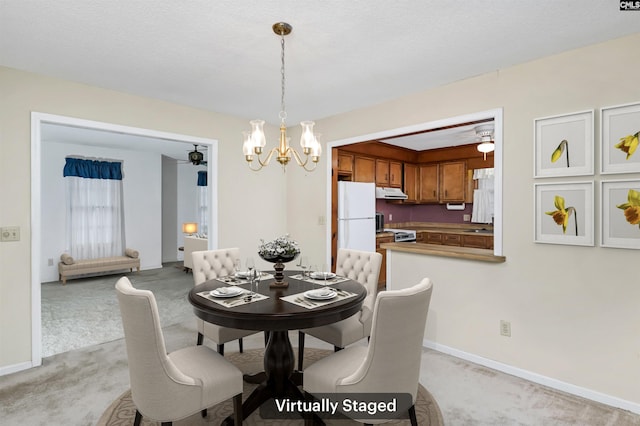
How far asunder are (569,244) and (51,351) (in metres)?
4.52

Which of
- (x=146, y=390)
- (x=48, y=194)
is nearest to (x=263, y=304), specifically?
(x=146, y=390)

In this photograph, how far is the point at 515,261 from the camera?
2.74 metres

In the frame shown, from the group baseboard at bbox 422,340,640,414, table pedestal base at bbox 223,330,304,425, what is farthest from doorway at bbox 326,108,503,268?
table pedestal base at bbox 223,330,304,425

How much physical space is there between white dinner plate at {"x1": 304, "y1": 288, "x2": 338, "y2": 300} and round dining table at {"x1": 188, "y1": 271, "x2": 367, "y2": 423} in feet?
0.13

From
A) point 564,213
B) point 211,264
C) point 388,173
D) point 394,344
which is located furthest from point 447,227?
point 394,344

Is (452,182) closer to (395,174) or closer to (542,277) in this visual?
(395,174)

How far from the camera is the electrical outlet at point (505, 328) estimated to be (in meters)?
2.76

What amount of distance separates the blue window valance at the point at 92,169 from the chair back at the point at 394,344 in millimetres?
6956

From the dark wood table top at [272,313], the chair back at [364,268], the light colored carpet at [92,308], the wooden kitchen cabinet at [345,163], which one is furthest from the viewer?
the wooden kitchen cabinet at [345,163]

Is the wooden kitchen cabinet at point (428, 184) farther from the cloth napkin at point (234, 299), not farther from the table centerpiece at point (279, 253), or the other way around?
the cloth napkin at point (234, 299)

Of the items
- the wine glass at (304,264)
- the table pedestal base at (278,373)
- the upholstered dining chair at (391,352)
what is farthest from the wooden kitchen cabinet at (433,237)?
the upholstered dining chair at (391,352)

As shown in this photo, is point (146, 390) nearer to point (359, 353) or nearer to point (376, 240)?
point (359, 353)

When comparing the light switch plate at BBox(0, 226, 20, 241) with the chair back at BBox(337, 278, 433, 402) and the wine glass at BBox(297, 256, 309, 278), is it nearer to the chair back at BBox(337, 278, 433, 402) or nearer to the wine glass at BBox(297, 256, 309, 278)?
the wine glass at BBox(297, 256, 309, 278)

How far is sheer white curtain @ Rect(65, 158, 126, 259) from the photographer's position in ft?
21.4
